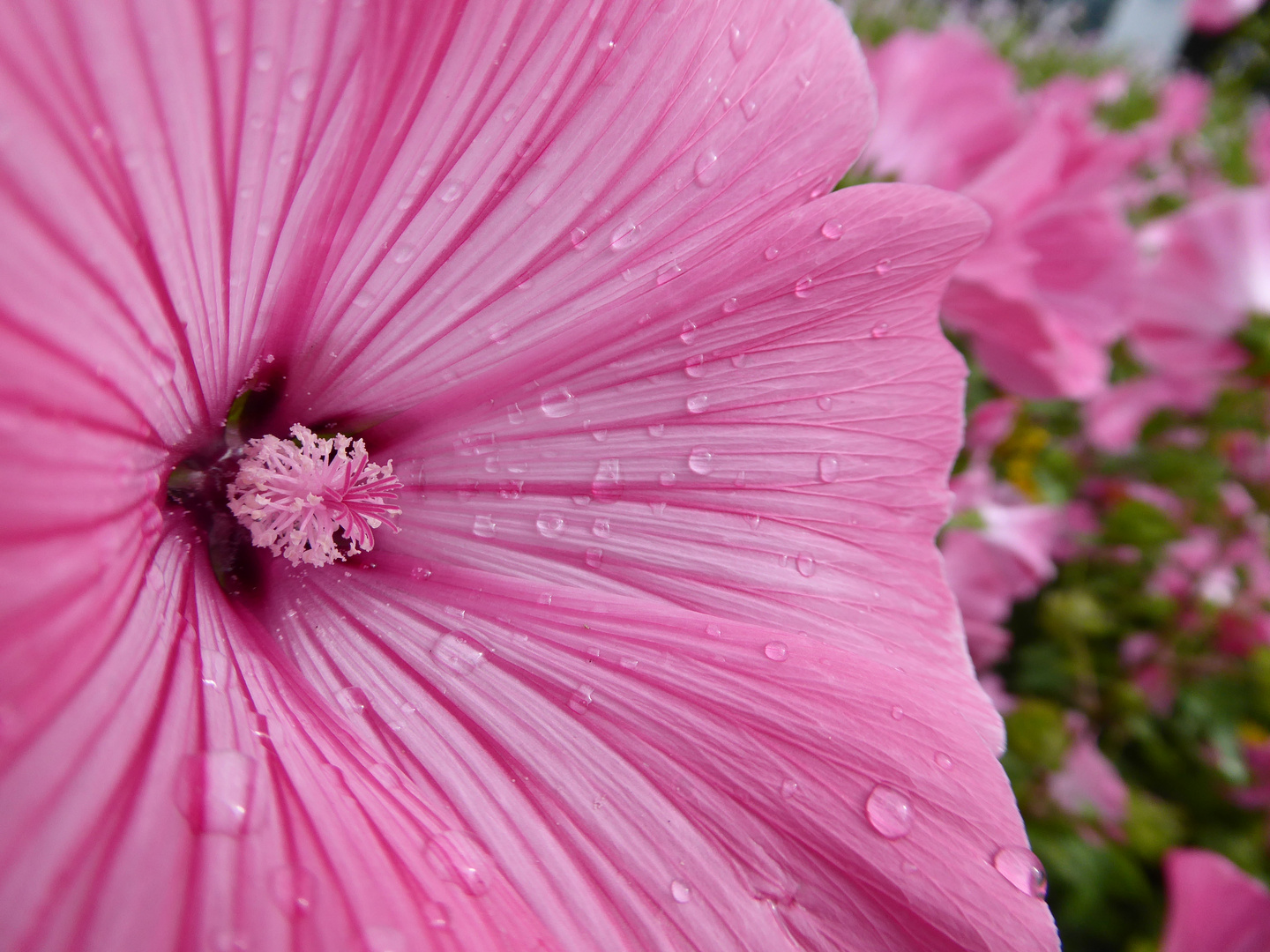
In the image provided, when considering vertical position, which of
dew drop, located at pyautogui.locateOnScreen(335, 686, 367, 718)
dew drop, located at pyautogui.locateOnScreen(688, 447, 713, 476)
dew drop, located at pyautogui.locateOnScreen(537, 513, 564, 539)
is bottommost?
dew drop, located at pyautogui.locateOnScreen(688, 447, 713, 476)

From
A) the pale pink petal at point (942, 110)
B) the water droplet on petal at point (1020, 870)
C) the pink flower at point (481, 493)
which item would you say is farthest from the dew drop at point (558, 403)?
the pale pink petal at point (942, 110)

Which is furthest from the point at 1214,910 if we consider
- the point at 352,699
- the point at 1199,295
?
the point at 1199,295

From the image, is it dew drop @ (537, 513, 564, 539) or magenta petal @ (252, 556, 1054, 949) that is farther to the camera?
dew drop @ (537, 513, 564, 539)

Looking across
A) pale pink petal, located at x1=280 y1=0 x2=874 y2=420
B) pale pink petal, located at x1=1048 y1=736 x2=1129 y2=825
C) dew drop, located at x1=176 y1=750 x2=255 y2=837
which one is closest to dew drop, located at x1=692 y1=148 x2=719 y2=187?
pale pink petal, located at x1=280 y1=0 x2=874 y2=420

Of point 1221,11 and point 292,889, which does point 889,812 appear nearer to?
point 292,889

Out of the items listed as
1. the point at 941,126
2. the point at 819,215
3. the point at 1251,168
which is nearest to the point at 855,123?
the point at 819,215

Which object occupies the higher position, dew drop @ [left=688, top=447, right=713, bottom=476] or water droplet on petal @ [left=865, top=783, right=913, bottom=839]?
dew drop @ [left=688, top=447, right=713, bottom=476]

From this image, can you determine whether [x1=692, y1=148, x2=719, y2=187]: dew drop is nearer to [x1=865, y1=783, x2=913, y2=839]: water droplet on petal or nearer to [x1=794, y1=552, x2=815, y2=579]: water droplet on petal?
[x1=794, y1=552, x2=815, y2=579]: water droplet on petal
